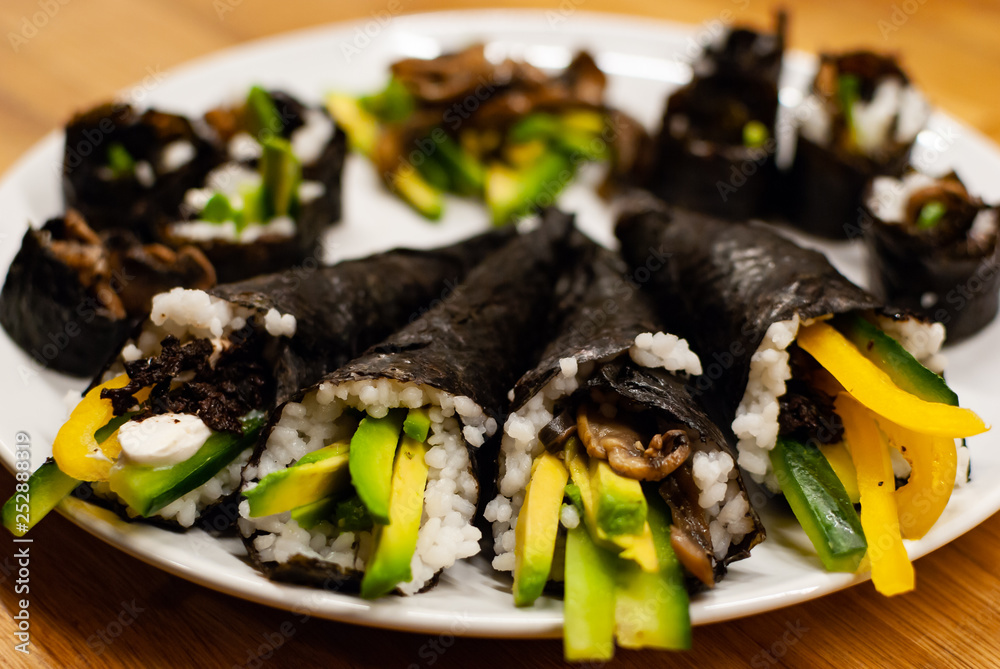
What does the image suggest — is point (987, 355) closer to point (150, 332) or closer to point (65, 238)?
point (150, 332)

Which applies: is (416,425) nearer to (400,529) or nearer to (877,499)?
(400,529)

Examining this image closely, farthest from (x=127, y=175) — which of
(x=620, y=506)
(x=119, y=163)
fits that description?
(x=620, y=506)

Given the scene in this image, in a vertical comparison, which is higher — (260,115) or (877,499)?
(260,115)

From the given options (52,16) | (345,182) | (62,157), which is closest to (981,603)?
(345,182)

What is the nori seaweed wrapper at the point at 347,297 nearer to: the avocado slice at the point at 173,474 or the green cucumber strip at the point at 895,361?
the avocado slice at the point at 173,474

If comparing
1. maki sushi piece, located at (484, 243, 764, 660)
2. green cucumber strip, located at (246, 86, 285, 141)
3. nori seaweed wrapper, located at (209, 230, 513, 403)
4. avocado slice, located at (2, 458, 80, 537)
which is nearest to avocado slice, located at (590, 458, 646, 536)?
maki sushi piece, located at (484, 243, 764, 660)

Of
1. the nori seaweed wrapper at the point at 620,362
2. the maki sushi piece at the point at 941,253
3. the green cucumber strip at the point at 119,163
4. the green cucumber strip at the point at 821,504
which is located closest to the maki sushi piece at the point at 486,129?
the green cucumber strip at the point at 119,163
